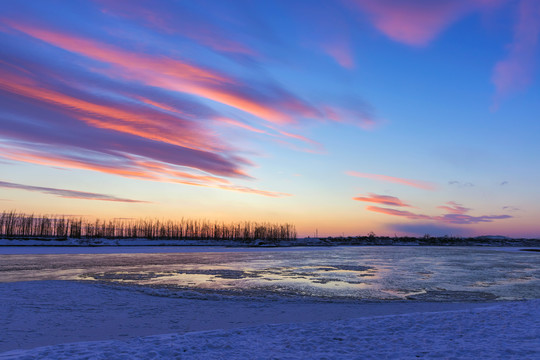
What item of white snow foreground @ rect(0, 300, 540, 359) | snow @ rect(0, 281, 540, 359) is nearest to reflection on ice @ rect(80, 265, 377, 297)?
snow @ rect(0, 281, 540, 359)

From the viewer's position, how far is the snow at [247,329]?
9188 mm

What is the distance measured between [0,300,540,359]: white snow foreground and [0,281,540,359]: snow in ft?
0.08

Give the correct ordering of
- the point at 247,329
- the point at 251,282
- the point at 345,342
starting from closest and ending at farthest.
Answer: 1. the point at 345,342
2. the point at 247,329
3. the point at 251,282

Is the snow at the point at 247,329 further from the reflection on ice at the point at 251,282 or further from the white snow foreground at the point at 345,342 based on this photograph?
the reflection on ice at the point at 251,282

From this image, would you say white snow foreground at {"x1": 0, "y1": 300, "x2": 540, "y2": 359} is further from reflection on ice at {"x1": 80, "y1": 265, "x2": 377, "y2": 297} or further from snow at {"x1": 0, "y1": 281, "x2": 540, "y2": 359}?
reflection on ice at {"x1": 80, "y1": 265, "x2": 377, "y2": 297}

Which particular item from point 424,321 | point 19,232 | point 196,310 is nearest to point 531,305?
point 424,321

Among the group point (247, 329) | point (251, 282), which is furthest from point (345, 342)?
point (251, 282)

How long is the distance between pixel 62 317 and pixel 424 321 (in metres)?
13.6

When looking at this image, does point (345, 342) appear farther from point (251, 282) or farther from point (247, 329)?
point (251, 282)

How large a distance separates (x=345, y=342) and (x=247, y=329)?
3.21 meters

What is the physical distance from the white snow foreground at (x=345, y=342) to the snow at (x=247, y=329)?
3cm

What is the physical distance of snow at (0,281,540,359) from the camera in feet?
30.1

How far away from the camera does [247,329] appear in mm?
11641

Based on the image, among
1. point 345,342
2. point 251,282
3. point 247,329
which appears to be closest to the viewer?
point 345,342
